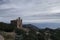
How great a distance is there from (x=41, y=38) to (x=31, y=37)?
7.97 ft

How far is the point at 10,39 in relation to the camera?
33094 mm

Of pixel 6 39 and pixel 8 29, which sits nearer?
pixel 6 39

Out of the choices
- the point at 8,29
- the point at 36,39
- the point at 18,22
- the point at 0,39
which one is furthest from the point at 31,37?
the point at 18,22

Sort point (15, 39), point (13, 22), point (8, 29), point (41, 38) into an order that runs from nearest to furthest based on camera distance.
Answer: point (41, 38), point (15, 39), point (8, 29), point (13, 22)

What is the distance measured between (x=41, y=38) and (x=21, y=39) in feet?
11.2

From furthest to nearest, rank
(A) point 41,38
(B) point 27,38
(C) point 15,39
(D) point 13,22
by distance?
(D) point 13,22
(C) point 15,39
(A) point 41,38
(B) point 27,38

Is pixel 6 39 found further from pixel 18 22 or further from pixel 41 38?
pixel 18 22

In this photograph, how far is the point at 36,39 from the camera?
28.5 meters

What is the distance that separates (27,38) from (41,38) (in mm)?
3401

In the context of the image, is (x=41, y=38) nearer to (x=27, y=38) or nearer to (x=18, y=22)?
(x=27, y=38)

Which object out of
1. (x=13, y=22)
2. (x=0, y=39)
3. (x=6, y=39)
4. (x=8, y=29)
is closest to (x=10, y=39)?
(x=6, y=39)

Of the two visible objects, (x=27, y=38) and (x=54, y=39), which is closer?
(x=27, y=38)

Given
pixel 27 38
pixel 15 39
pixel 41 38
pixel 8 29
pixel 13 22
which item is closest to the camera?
pixel 27 38

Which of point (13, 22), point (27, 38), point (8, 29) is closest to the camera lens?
point (27, 38)
